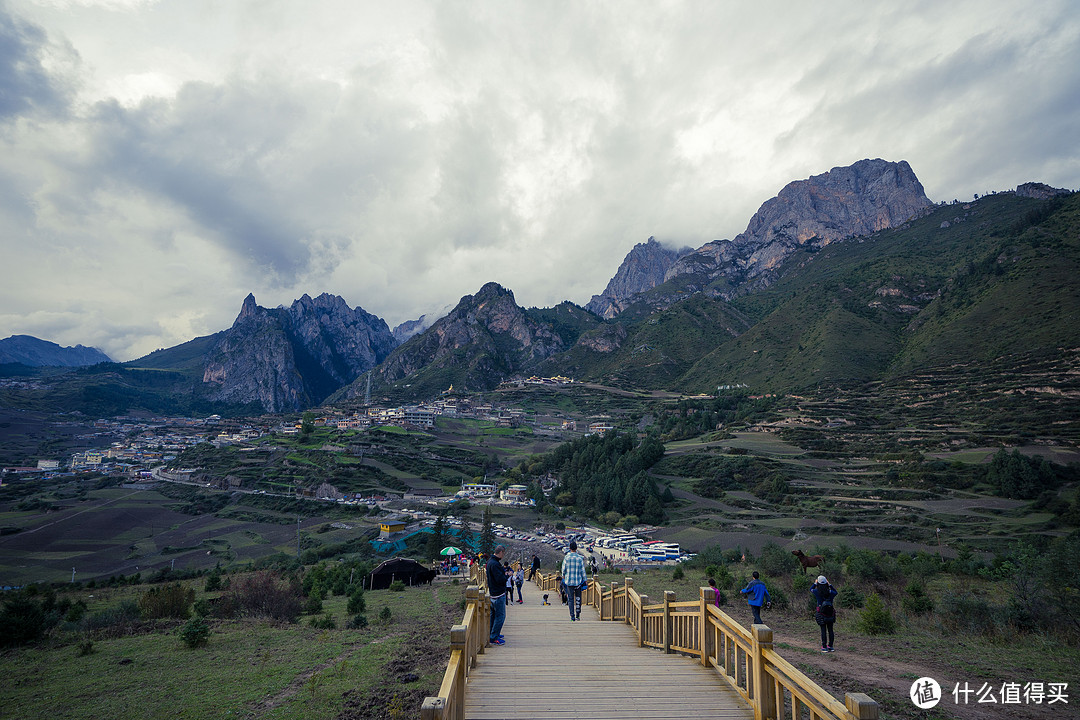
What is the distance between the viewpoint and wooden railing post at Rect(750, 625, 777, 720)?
4.15 metres

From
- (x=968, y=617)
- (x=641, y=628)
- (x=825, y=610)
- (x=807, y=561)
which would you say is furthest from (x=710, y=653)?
(x=807, y=561)

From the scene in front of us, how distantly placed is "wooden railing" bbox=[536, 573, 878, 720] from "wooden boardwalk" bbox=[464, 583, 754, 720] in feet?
0.69

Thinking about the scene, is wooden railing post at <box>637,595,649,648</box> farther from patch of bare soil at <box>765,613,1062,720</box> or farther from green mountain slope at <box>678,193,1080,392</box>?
green mountain slope at <box>678,193,1080,392</box>

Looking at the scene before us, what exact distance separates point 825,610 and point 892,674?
4.43ft

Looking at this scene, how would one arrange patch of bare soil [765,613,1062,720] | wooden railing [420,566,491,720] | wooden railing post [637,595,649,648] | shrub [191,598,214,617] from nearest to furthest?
1. wooden railing [420,566,491,720]
2. patch of bare soil [765,613,1062,720]
3. wooden railing post [637,595,649,648]
4. shrub [191,598,214,617]

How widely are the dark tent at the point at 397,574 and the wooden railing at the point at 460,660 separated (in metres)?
19.7

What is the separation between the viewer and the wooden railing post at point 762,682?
4148mm

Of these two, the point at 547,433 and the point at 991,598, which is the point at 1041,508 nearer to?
the point at 991,598

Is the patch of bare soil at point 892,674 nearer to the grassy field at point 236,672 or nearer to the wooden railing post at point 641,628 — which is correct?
the wooden railing post at point 641,628

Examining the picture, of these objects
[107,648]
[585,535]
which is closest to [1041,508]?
[585,535]

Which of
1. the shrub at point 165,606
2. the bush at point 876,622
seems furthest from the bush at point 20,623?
the bush at point 876,622

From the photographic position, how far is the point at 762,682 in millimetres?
4164

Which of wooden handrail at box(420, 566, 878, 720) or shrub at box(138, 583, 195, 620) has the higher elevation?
wooden handrail at box(420, 566, 878, 720)

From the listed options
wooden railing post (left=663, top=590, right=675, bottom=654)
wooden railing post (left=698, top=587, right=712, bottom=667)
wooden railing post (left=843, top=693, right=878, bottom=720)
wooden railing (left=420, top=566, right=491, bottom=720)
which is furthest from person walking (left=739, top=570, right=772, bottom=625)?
wooden railing post (left=843, top=693, right=878, bottom=720)
